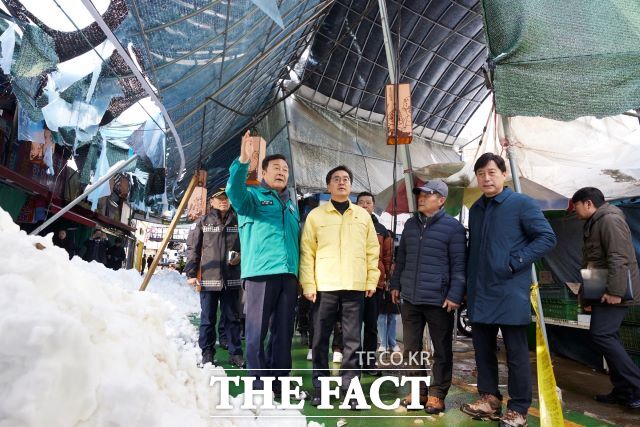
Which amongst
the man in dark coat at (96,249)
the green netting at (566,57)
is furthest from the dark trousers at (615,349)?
the man in dark coat at (96,249)

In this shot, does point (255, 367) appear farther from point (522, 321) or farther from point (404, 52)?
point (404, 52)

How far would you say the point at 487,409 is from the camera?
117 inches

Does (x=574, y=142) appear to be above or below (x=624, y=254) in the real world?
above

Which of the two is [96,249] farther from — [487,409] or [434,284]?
[487,409]

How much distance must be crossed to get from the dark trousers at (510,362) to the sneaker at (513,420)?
33mm

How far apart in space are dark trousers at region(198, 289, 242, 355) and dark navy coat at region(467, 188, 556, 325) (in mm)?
2737

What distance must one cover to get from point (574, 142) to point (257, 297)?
5.64m

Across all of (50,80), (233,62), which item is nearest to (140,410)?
(233,62)

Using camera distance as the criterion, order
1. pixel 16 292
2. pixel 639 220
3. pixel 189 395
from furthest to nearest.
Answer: pixel 639 220
pixel 189 395
pixel 16 292

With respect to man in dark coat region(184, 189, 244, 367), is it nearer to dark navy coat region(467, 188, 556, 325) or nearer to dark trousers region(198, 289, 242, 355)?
dark trousers region(198, 289, 242, 355)

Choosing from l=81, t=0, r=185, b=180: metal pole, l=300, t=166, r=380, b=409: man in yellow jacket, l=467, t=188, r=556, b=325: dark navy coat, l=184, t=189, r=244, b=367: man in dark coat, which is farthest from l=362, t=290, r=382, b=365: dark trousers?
l=81, t=0, r=185, b=180: metal pole

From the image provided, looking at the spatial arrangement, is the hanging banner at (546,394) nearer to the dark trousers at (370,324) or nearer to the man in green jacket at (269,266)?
the man in green jacket at (269,266)

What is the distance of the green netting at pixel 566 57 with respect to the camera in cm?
292

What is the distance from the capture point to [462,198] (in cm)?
773
